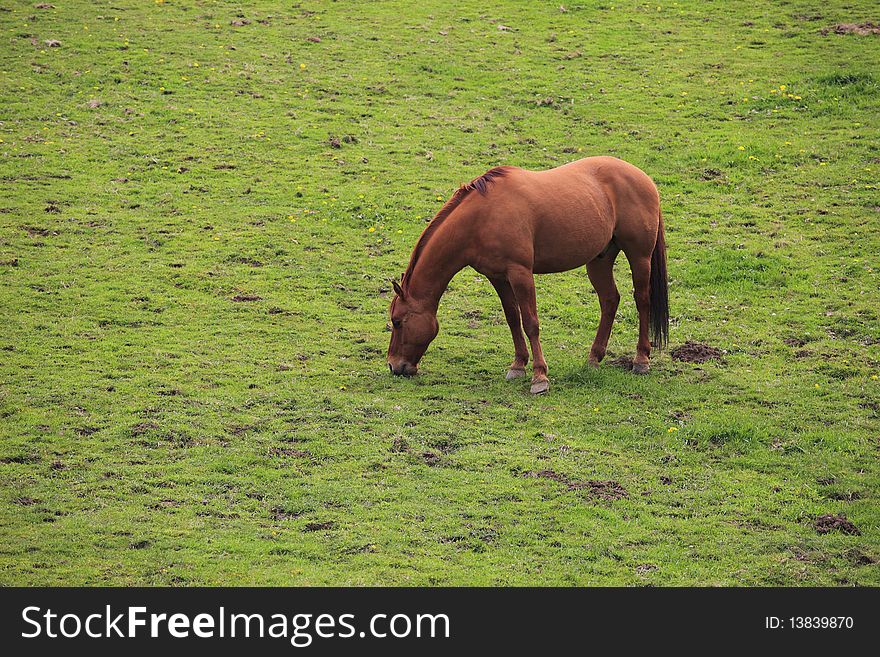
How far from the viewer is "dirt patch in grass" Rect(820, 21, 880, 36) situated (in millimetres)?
22734

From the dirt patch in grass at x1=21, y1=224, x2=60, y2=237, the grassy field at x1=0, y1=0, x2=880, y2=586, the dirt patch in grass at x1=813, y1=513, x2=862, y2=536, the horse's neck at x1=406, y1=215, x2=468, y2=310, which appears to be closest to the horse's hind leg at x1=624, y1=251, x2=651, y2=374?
the grassy field at x1=0, y1=0, x2=880, y2=586

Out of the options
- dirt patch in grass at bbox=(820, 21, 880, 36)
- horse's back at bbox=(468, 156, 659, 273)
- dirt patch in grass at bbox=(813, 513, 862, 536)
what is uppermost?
dirt patch in grass at bbox=(820, 21, 880, 36)

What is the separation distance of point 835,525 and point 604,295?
459 centimetres

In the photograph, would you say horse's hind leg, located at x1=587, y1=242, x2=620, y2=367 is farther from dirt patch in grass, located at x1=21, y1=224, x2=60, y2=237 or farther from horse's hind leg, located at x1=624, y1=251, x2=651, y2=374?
dirt patch in grass, located at x1=21, y1=224, x2=60, y2=237

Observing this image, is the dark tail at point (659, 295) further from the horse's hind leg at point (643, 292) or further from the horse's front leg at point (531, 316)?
the horse's front leg at point (531, 316)

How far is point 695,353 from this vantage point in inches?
485

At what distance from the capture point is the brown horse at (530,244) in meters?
11.1

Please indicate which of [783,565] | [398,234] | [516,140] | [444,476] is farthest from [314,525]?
[516,140]

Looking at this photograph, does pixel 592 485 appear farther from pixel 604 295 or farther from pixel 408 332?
pixel 604 295

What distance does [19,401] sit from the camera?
34.6 ft

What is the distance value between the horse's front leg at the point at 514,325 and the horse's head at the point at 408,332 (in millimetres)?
838

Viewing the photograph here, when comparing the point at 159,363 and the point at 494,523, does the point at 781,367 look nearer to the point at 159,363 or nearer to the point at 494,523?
the point at 494,523

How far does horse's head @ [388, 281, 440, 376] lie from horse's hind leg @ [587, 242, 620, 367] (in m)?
2.09

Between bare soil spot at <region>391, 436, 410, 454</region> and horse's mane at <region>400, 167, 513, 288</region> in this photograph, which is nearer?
bare soil spot at <region>391, 436, 410, 454</region>
